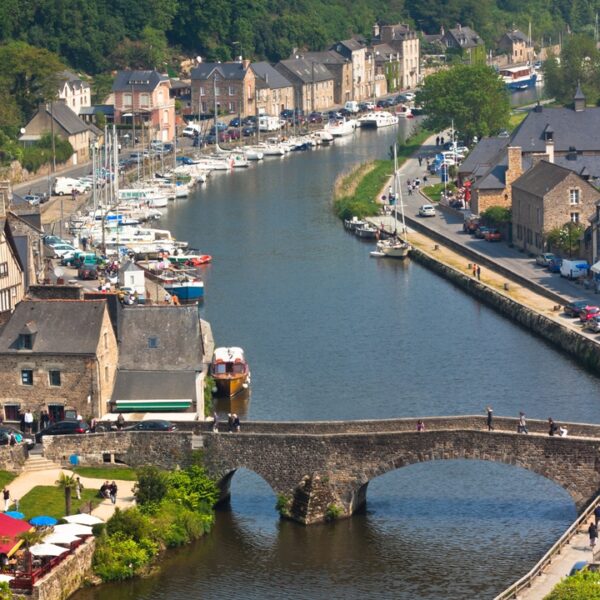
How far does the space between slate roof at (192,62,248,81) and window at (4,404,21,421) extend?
105613 millimetres

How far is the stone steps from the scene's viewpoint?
57.9 m

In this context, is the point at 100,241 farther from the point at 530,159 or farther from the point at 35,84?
the point at 35,84

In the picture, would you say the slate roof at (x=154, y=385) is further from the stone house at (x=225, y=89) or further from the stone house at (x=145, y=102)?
the stone house at (x=225, y=89)

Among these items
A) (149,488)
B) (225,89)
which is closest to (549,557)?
(149,488)

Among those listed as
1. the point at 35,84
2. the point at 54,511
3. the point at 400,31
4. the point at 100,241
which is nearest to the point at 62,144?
the point at 35,84

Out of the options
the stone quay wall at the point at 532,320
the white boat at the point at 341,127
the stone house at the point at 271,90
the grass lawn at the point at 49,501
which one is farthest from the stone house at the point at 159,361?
the stone house at the point at 271,90

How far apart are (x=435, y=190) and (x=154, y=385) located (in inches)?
2314

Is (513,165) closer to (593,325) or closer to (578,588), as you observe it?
(593,325)

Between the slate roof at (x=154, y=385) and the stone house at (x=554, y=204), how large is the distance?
3403 cm

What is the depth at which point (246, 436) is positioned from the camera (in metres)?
56.6

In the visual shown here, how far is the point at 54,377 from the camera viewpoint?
2438 inches

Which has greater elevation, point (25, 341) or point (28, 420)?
point (25, 341)

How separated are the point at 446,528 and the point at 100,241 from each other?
51.0 meters

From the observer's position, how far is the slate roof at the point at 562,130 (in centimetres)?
11225
